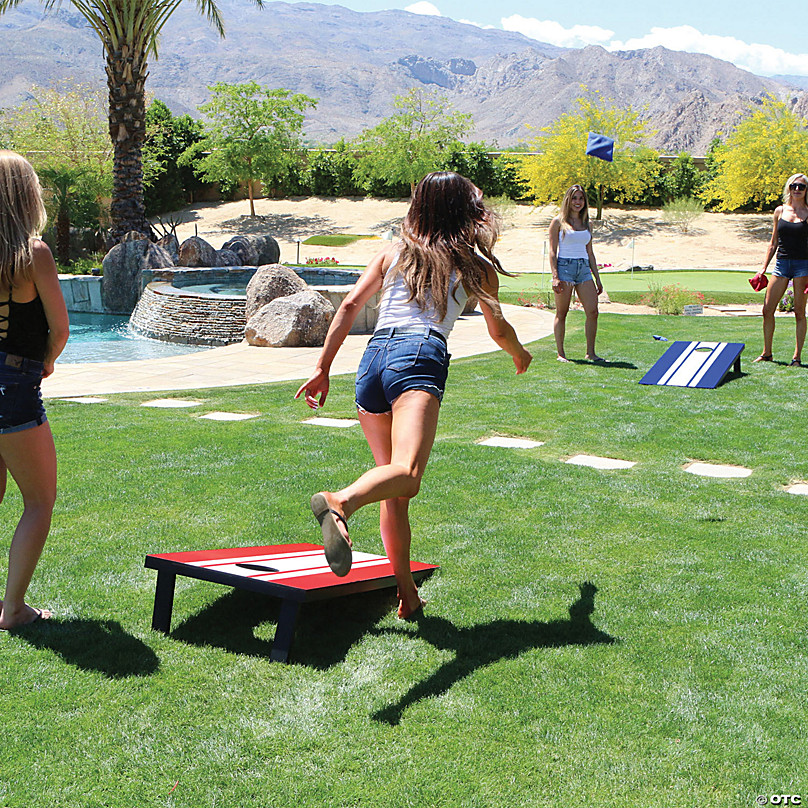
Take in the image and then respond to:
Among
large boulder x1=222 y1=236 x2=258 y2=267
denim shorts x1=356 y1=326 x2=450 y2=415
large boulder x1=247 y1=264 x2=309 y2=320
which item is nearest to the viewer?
denim shorts x1=356 y1=326 x2=450 y2=415

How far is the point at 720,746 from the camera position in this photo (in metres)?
2.60

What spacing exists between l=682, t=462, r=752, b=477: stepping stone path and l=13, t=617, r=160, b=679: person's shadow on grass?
150 inches

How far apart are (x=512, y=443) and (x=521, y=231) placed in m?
29.0

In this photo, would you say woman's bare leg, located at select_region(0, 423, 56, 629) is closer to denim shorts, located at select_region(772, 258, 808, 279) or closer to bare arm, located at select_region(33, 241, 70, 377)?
bare arm, located at select_region(33, 241, 70, 377)

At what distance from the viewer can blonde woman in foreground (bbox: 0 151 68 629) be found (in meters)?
3.02

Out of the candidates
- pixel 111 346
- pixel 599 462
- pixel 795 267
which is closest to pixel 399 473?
pixel 599 462

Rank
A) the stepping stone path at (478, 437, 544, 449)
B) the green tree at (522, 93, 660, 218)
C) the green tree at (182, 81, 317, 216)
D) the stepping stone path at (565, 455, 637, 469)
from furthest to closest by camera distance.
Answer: the green tree at (182, 81, 317, 216) → the green tree at (522, 93, 660, 218) → the stepping stone path at (478, 437, 544, 449) → the stepping stone path at (565, 455, 637, 469)

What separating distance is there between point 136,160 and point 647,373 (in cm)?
1704

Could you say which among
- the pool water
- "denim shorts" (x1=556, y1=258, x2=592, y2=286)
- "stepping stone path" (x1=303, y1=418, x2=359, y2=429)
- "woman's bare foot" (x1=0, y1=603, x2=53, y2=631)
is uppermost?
"denim shorts" (x1=556, y1=258, x2=592, y2=286)

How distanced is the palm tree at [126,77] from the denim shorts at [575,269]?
48.2 feet

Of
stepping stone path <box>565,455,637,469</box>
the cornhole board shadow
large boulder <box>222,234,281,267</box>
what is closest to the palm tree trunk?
large boulder <box>222,234,281,267</box>

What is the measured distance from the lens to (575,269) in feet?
31.3

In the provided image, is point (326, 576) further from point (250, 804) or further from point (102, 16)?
point (102, 16)

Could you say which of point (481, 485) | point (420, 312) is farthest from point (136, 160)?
point (420, 312)
